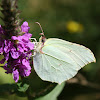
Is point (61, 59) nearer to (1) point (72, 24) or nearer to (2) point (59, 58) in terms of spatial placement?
(2) point (59, 58)

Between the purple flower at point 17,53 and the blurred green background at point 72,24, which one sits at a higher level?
the purple flower at point 17,53

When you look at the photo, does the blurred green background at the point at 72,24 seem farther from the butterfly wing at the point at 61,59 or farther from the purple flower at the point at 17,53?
the purple flower at the point at 17,53

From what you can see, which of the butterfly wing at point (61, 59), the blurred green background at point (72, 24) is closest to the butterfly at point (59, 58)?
the butterfly wing at point (61, 59)

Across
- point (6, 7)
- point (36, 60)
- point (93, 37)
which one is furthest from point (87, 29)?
point (6, 7)

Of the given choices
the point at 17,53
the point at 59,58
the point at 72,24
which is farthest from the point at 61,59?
the point at 72,24

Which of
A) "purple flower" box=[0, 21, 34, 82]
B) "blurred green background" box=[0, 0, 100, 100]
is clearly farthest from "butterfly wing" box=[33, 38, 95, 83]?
"blurred green background" box=[0, 0, 100, 100]

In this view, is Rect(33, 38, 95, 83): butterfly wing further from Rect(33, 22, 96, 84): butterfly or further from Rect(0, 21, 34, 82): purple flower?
Rect(0, 21, 34, 82): purple flower

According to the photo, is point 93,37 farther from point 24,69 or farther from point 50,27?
point 24,69
